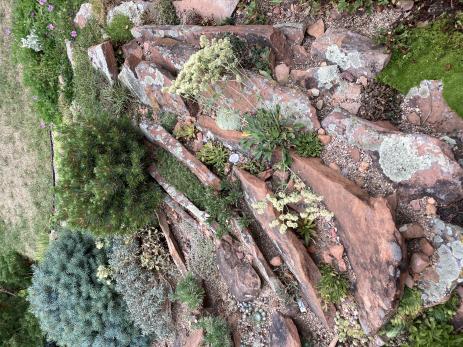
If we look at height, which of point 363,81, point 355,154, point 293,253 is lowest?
point 293,253

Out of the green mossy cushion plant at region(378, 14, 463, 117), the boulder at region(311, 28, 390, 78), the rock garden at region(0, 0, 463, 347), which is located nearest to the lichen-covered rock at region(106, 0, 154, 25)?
the rock garden at region(0, 0, 463, 347)

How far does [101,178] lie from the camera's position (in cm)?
646

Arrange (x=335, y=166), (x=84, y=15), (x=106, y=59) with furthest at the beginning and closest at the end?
(x=84, y=15)
(x=106, y=59)
(x=335, y=166)

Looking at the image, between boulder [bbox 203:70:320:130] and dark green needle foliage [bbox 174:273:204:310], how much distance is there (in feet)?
10.7

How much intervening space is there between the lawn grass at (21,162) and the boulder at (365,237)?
326 inches

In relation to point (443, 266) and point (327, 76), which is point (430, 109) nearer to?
point (327, 76)

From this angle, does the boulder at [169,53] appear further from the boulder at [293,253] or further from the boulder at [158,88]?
the boulder at [293,253]

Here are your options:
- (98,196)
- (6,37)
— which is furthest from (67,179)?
(6,37)

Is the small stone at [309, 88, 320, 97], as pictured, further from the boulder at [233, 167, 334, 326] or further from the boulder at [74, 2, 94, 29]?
the boulder at [74, 2, 94, 29]

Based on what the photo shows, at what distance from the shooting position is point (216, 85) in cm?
643

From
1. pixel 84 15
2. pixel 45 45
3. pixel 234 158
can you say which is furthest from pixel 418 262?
pixel 45 45

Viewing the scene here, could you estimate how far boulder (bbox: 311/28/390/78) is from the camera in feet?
19.4

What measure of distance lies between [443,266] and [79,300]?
7092mm

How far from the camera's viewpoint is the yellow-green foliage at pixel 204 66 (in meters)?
5.75
